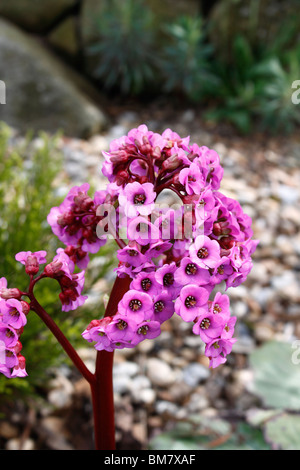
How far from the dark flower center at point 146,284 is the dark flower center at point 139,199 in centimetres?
11

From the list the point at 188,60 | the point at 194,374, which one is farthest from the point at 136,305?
the point at 188,60

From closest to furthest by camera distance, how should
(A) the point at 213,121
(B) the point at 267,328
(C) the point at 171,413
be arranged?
(C) the point at 171,413
(B) the point at 267,328
(A) the point at 213,121

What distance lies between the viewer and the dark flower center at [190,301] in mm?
681

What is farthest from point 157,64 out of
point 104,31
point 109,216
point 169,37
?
point 109,216

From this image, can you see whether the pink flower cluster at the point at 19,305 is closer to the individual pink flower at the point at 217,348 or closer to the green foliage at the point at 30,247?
the individual pink flower at the point at 217,348

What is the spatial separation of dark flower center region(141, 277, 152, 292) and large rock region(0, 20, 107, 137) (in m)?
2.41

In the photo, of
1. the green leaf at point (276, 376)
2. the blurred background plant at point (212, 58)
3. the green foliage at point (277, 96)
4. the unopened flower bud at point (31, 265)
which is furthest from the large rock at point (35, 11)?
the unopened flower bud at point (31, 265)

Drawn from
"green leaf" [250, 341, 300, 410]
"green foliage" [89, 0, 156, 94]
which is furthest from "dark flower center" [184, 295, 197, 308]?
"green foliage" [89, 0, 156, 94]

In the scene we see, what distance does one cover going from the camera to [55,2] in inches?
136

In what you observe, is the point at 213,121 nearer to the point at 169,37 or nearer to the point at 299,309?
the point at 169,37

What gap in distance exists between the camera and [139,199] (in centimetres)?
70

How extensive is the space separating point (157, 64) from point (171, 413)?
260cm

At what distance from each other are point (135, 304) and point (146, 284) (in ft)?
0.11

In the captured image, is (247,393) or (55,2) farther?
(55,2)
